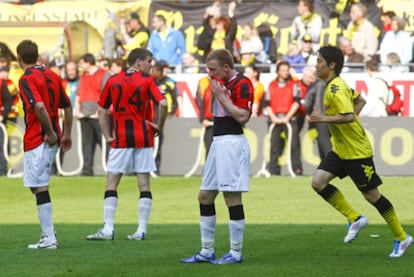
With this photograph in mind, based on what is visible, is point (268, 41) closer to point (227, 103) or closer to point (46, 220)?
point (46, 220)

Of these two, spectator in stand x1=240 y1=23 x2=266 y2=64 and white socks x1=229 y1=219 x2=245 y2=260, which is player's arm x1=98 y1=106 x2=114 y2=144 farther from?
spectator in stand x1=240 y1=23 x2=266 y2=64

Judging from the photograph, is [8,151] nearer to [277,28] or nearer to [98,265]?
[277,28]

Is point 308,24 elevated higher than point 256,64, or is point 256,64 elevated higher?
point 308,24

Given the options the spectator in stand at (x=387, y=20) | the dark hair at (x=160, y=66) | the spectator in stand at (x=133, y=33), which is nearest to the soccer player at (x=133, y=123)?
the dark hair at (x=160, y=66)

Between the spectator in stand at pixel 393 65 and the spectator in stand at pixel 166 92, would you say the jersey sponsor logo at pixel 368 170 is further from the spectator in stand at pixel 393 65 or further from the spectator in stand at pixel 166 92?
the spectator in stand at pixel 393 65

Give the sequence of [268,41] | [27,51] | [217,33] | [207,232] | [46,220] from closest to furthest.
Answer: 1. [207,232]
2. [27,51]
3. [46,220]
4. [217,33]
5. [268,41]

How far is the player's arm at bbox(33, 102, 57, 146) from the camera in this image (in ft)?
42.5

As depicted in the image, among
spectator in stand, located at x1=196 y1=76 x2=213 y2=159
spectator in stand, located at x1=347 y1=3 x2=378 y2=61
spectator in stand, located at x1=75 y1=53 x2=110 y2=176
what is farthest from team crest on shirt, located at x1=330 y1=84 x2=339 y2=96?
spectator in stand, located at x1=347 y1=3 x2=378 y2=61

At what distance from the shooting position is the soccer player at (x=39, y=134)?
1306 cm

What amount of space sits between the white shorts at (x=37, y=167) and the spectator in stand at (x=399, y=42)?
14.6 m

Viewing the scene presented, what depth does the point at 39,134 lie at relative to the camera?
13.2 meters

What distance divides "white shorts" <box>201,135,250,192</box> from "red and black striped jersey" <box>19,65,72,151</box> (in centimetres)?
233

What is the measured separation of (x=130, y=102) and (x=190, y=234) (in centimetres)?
176

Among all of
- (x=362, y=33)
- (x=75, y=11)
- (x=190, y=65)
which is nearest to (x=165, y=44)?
(x=190, y=65)
